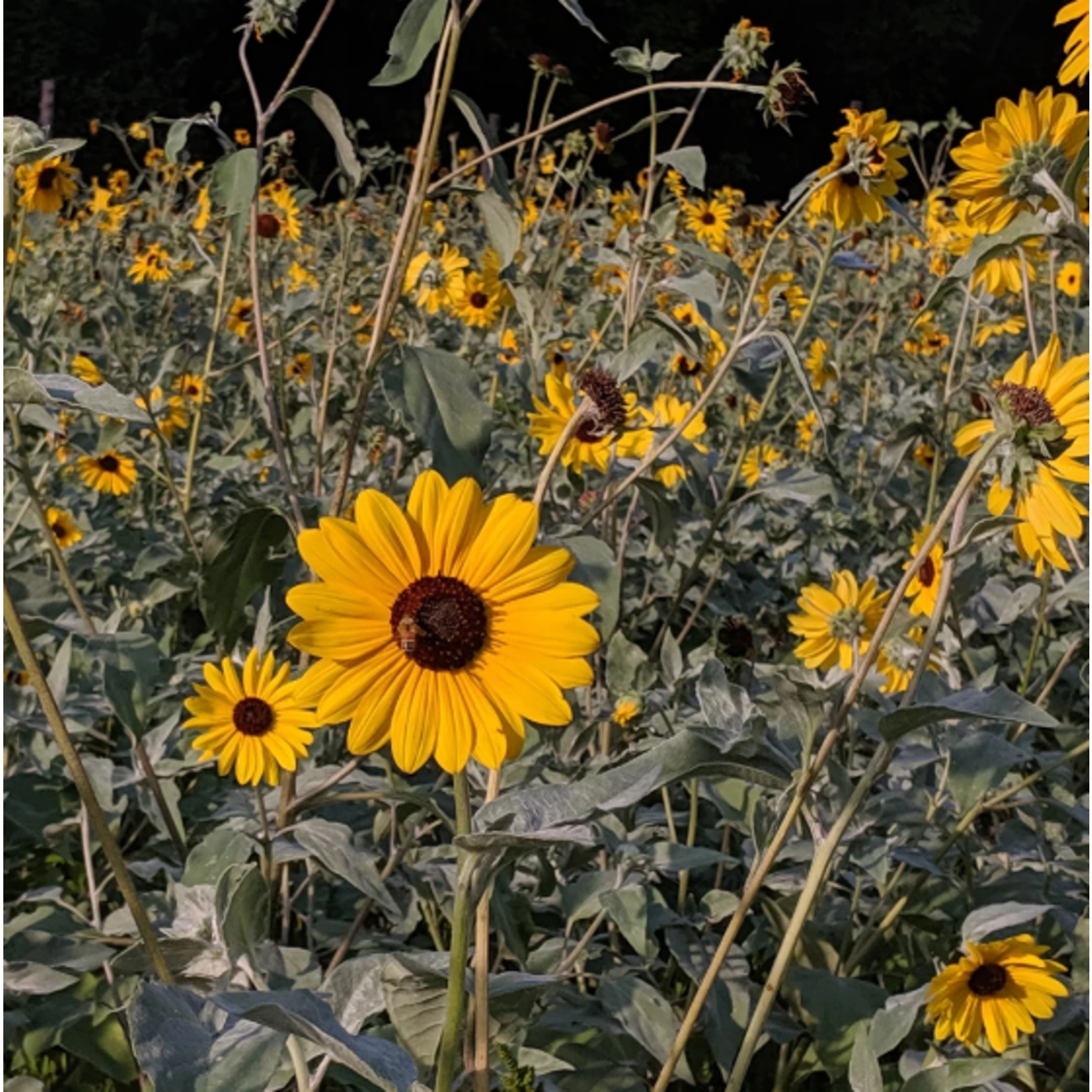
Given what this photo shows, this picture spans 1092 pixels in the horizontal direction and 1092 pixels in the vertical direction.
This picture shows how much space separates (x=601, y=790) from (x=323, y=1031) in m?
0.17

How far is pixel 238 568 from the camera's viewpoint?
108 centimetres

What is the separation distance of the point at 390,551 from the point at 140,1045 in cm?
27

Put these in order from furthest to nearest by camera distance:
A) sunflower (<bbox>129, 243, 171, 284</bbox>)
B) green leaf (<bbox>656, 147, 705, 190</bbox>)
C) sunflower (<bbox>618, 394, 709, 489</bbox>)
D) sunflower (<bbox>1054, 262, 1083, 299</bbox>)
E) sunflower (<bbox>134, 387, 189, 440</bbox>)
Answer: sunflower (<bbox>1054, 262, 1083, 299</bbox>), sunflower (<bbox>129, 243, 171, 284</bbox>), sunflower (<bbox>134, 387, 189, 440</bbox>), sunflower (<bbox>618, 394, 709, 489</bbox>), green leaf (<bbox>656, 147, 705, 190</bbox>)

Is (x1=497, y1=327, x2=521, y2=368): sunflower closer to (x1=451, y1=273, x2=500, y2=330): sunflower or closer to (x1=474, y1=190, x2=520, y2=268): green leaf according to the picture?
(x1=451, y1=273, x2=500, y2=330): sunflower

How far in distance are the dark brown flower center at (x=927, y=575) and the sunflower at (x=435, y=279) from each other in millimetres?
1053

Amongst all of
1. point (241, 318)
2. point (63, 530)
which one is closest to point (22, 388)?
point (63, 530)

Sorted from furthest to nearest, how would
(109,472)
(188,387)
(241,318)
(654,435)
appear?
1. (241,318)
2. (188,387)
3. (109,472)
4. (654,435)

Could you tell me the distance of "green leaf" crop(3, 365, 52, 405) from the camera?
712mm

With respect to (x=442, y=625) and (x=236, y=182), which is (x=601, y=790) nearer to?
(x=442, y=625)

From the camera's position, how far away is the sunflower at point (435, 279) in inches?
85.9

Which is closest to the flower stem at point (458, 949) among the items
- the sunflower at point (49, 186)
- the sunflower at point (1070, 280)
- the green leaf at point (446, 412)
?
the green leaf at point (446, 412)

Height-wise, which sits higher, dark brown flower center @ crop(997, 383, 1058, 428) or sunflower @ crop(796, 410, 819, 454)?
dark brown flower center @ crop(997, 383, 1058, 428)

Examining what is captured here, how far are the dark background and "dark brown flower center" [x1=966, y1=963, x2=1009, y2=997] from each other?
275 inches

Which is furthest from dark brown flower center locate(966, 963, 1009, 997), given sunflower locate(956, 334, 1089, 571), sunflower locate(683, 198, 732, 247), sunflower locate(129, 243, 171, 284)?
sunflower locate(683, 198, 732, 247)
